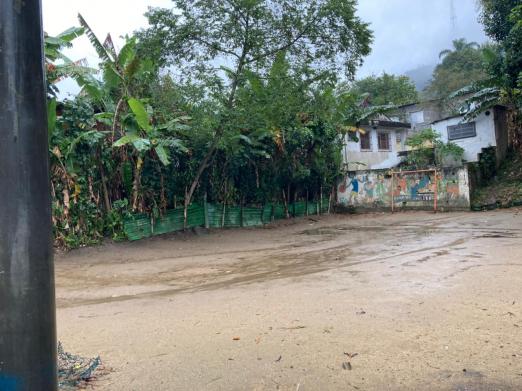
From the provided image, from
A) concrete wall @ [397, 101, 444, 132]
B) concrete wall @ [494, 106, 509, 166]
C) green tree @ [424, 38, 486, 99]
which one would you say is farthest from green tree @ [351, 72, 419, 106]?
concrete wall @ [494, 106, 509, 166]

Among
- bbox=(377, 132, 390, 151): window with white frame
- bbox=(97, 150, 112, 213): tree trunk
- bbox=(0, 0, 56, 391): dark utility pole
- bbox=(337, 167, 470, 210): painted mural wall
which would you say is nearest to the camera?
bbox=(0, 0, 56, 391): dark utility pole

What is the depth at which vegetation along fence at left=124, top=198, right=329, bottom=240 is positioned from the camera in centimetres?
1335

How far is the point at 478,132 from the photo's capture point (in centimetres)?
2336

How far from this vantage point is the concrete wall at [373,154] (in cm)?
2756

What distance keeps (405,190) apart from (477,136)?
6.25m

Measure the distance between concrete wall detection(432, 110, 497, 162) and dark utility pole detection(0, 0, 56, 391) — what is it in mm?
24499

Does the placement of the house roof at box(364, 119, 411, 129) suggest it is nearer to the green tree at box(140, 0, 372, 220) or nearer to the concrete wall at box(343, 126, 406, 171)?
the concrete wall at box(343, 126, 406, 171)

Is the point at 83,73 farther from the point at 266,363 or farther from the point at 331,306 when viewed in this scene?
the point at 266,363

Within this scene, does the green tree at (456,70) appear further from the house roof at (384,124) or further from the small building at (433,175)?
the small building at (433,175)

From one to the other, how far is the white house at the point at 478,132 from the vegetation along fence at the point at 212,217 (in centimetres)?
959

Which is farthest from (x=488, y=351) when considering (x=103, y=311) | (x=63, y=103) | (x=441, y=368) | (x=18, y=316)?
(x=63, y=103)

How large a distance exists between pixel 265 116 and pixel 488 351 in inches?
431

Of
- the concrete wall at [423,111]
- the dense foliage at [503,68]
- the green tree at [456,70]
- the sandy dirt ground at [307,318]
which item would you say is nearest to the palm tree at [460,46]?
the green tree at [456,70]

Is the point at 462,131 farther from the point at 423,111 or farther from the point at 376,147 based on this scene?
the point at 423,111
